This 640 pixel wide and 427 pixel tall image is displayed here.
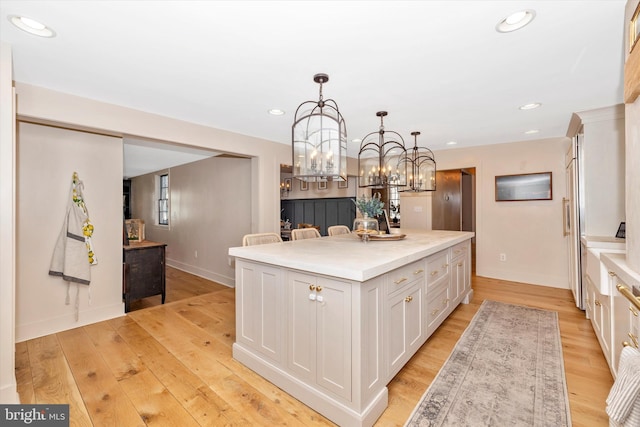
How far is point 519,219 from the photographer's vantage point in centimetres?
476

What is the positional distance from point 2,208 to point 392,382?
273 centimetres

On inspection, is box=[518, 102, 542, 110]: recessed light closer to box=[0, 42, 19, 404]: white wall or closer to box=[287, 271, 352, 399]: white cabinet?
box=[287, 271, 352, 399]: white cabinet

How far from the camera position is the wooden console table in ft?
11.6

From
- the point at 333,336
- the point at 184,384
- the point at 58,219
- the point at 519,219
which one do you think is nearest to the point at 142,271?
the point at 58,219

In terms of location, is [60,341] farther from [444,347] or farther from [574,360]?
[574,360]

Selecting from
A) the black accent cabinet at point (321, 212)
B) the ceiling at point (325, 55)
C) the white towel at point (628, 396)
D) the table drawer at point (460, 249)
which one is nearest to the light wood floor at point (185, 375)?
the table drawer at point (460, 249)

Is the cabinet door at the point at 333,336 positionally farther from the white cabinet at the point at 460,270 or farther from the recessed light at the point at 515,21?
the white cabinet at the point at 460,270

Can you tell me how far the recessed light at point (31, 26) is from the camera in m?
1.64

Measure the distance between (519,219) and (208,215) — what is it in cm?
536

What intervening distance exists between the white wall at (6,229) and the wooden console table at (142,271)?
1.71 meters

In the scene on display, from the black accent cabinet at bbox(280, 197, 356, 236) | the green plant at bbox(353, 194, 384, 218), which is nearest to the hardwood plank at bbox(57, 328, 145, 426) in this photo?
the green plant at bbox(353, 194, 384, 218)

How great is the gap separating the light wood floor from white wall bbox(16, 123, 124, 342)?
215 millimetres

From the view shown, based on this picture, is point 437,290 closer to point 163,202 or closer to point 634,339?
point 634,339

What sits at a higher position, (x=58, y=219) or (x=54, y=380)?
(x=58, y=219)
